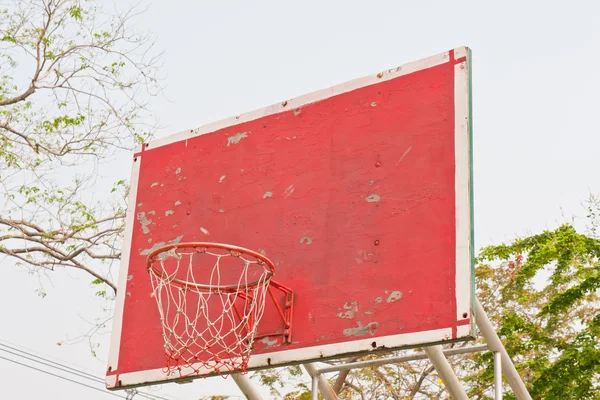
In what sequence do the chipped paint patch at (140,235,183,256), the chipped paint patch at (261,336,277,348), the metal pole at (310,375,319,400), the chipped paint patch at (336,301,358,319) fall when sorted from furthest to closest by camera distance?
the metal pole at (310,375,319,400), the chipped paint patch at (140,235,183,256), the chipped paint patch at (261,336,277,348), the chipped paint patch at (336,301,358,319)

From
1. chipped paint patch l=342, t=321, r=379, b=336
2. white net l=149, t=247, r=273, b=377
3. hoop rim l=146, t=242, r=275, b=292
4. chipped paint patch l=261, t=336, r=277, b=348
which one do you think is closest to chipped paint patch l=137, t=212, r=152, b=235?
white net l=149, t=247, r=273, b=377

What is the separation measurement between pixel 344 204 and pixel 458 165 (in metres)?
0.80

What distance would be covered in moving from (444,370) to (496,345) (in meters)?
0.40

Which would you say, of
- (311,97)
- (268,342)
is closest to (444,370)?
(268,342)

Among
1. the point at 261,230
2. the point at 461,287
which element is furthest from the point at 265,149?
the point at 461,287

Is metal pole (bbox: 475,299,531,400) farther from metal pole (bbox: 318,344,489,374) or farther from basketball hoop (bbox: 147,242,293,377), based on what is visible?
basketball hoop (bbox: 147,242,293,377)

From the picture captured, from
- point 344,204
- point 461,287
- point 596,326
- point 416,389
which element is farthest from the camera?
point 416,389

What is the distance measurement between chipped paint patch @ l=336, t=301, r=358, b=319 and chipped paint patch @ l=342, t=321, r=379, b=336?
3.1 inches

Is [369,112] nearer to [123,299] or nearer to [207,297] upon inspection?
[207,297]

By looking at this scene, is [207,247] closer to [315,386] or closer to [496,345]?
[315,386]

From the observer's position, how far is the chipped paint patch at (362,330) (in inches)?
188

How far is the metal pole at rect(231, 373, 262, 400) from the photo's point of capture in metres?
6.05

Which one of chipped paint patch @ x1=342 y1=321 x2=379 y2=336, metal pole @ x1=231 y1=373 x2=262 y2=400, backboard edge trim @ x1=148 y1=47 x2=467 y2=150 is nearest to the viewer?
chipped paint patch @ x1=342 y1=321 x2=379 y2=336

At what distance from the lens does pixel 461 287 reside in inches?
181
